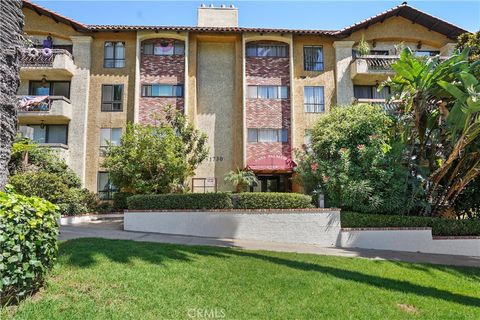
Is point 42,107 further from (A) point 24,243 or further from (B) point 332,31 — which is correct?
(A) point 24,243

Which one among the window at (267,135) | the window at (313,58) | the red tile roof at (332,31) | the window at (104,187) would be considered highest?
the red tile roof at (332,31)

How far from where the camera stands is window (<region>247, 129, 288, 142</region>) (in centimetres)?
2623

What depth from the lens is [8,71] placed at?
563 cm

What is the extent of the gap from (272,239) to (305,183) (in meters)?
3.25

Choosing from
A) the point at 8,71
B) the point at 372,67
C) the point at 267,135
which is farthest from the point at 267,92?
the point at 8,71

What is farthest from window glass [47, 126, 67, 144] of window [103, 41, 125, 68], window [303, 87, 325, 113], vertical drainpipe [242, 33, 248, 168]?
window [303, 87, 325, 113]

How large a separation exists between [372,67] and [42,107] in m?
23.5

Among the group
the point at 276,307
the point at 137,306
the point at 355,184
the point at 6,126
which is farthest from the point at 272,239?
the point at 6,126

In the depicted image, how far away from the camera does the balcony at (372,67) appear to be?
26.0m

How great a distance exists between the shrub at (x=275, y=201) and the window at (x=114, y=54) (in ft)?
56.4

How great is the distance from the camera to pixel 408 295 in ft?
24.0

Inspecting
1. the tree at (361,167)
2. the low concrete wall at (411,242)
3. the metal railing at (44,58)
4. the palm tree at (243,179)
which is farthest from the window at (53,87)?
the low concrete wall at (411,242)

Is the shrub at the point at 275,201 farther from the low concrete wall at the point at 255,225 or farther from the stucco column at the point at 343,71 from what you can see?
the stucco column at the point at 343,71

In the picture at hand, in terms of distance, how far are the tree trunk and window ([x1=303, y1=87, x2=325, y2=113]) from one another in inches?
→ 911
